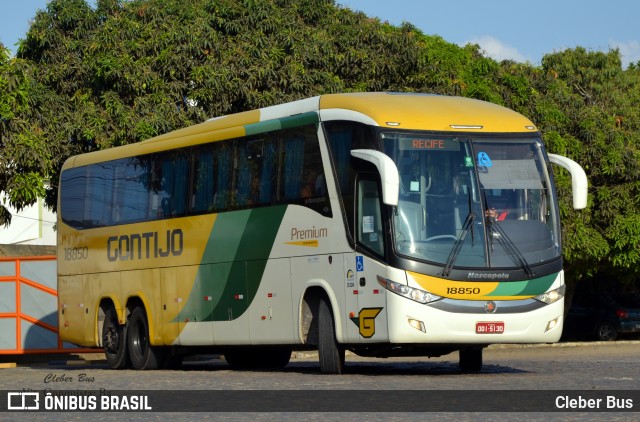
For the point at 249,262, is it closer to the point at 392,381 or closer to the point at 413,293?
the point at 413,293

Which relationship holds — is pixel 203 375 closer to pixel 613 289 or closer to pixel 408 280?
pixel 408 280

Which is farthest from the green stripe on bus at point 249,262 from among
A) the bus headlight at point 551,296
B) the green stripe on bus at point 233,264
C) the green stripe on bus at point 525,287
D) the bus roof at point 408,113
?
the bus headlight at point 551,296

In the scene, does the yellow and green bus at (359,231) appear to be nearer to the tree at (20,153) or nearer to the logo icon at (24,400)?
the logo icon at (24,400)

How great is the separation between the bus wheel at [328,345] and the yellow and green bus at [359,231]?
0.02m

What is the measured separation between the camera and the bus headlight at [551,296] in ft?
58.4

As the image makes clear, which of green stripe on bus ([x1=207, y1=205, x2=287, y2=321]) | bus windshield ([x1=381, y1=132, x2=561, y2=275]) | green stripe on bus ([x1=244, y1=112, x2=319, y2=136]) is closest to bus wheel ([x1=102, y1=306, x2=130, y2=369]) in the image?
green stripe on bus ([x1=207, y1=205, x2=287, y2=321])

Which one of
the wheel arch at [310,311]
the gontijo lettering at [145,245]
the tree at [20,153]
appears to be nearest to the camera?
the wheel arch at [310,311]

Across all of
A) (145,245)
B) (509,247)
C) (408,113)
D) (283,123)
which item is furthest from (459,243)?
(145,245)

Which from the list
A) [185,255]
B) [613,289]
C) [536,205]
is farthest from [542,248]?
[613,289]

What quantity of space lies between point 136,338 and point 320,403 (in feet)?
33.8

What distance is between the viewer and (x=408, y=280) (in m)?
17.2

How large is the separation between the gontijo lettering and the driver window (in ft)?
15.6

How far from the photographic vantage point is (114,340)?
2370 centimetres

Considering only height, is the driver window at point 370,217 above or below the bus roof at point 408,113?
below
